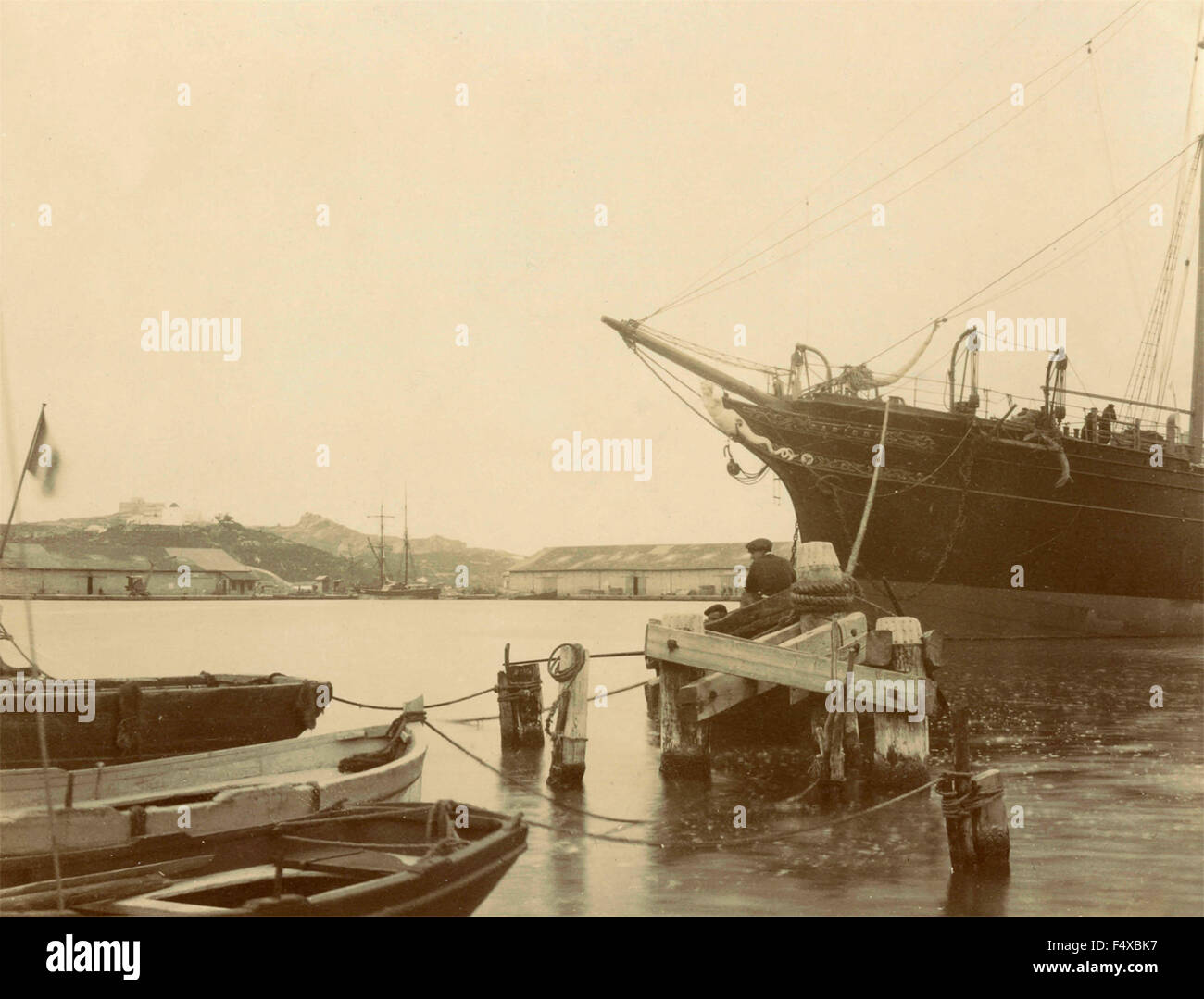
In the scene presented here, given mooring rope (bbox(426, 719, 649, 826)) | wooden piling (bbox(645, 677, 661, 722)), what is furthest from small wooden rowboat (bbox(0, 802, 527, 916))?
wooden piling (bbox(645, 677, 661, 722))

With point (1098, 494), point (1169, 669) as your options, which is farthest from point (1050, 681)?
point (1098, 494)

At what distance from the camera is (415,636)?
201 ft

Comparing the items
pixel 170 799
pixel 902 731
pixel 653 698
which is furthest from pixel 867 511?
pixel 170 799

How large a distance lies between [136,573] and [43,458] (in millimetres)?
79642

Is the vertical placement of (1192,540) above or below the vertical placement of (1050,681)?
above

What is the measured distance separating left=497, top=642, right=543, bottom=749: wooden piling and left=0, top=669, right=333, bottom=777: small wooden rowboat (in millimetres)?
4170

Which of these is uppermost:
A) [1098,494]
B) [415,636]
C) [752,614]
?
[1098,494]

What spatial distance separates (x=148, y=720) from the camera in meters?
9.27

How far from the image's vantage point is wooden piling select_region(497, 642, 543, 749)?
14398 mm

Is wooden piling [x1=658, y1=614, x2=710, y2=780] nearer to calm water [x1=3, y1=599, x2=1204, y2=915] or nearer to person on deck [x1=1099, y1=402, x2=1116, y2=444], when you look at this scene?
calm water [x1=3, y1=599, x2=1204, y2=915]

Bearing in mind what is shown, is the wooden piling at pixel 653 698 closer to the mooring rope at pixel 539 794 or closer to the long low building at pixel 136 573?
the mooring rope at pixel 539 794
